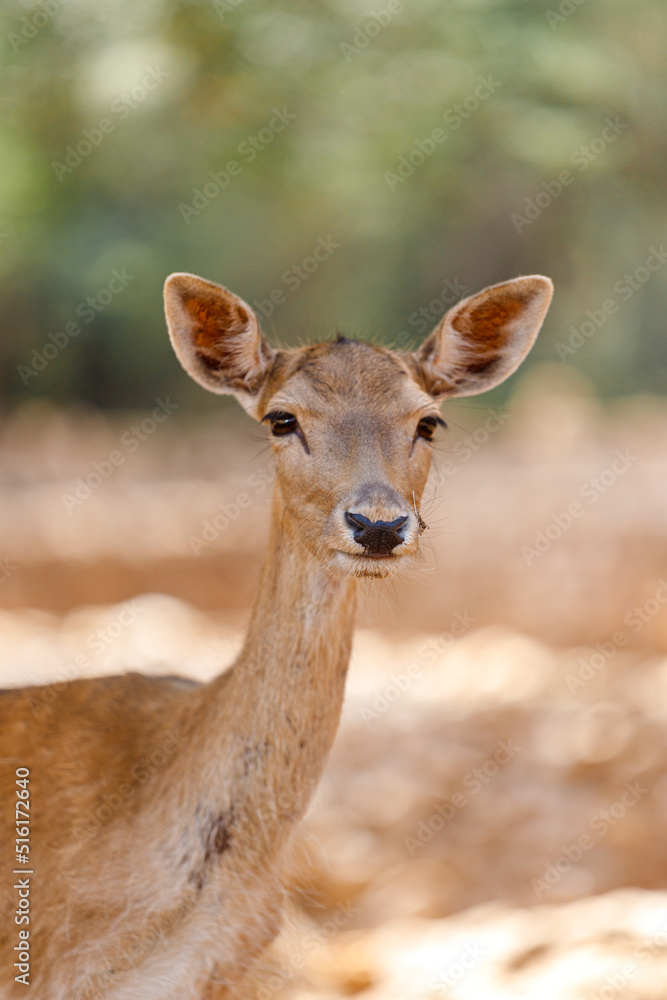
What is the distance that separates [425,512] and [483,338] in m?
1.13

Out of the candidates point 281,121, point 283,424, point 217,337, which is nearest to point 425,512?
point 283,424

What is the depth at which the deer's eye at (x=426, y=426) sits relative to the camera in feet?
15.1

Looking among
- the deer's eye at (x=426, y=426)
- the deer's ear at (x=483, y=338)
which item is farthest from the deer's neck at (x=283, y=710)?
the deer's ear at (x=483, y=338)

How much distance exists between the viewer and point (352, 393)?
451cm

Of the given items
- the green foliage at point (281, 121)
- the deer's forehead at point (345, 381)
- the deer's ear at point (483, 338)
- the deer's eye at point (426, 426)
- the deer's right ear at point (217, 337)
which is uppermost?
the green foliage at point (281, 121)

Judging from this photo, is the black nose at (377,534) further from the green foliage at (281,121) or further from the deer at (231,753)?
the green foliage at (281,121)

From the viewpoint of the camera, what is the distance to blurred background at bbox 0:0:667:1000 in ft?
22.7

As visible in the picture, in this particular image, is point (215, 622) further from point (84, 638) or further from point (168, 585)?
point (84, 638)

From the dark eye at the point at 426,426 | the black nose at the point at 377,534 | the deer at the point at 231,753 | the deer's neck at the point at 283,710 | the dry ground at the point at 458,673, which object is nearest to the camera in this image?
the black nose at the point at 377,534

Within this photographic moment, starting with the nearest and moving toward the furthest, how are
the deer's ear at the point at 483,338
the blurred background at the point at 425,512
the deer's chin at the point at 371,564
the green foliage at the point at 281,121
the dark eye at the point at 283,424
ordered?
the deer's chin at the point at 371,564 < the dark eye at the point at 283,424 < the deer's ear at the point at 483,338 < the blurred background at the point at 425,512 < the green foliage at the point at 281,121

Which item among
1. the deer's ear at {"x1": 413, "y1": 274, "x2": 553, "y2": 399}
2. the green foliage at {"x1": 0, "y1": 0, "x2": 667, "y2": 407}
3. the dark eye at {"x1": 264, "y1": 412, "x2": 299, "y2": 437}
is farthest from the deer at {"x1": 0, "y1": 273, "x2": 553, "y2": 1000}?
the green foliage at {"x1": 0, "y1": 0, "x2": 667, "y2": 407}

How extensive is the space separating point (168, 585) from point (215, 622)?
100cm

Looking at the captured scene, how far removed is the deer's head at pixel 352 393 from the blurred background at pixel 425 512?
1.39 ft

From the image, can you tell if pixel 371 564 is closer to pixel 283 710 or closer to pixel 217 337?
pixel 283 710
